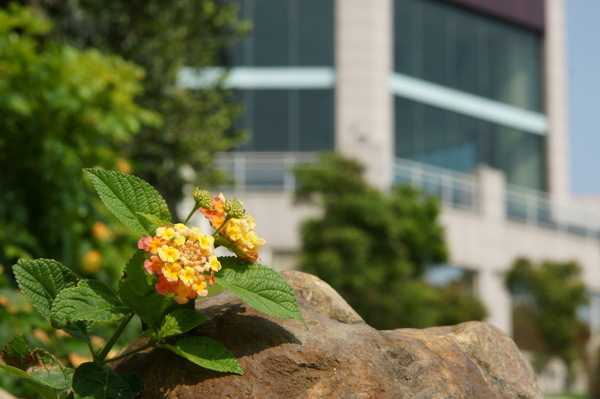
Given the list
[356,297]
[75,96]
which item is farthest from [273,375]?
[356,297]

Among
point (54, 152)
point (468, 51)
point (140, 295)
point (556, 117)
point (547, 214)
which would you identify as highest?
point (468, 51)

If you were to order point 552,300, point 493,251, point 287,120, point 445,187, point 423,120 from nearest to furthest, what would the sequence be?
point 552,300 → point 445,187 → point 493,251 → point 287,120 → point 423,120

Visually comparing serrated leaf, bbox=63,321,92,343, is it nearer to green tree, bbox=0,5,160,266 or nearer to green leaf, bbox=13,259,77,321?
green leaf, bbox=13,259,77,321

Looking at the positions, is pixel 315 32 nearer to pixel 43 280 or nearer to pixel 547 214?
pixel 547 214

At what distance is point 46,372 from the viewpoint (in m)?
2.56

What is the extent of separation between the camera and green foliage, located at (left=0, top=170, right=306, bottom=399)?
2.28 metres

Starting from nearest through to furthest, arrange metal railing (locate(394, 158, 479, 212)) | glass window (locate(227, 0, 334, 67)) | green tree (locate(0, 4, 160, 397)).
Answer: green tree (locate(0, 4, 160, 397)) → metal railing (locate(394, 158, 479, 212)) → glass window (locate(227, 0, 334, 67))

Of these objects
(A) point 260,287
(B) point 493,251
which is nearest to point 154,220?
(A) point 260,287

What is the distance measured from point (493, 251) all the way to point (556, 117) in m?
7.84

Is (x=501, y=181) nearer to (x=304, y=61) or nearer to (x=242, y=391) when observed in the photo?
(x=304, y=61)

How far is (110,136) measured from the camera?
644 cm

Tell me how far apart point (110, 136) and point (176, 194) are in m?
5.18

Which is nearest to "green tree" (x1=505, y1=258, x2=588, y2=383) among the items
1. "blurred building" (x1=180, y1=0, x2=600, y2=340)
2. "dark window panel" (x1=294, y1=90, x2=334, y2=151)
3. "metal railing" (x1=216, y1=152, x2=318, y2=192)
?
"blurred building" (x1=180, y1=0, x2=600, y2=340)

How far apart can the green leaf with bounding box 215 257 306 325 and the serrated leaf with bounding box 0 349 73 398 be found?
0.57 meters
